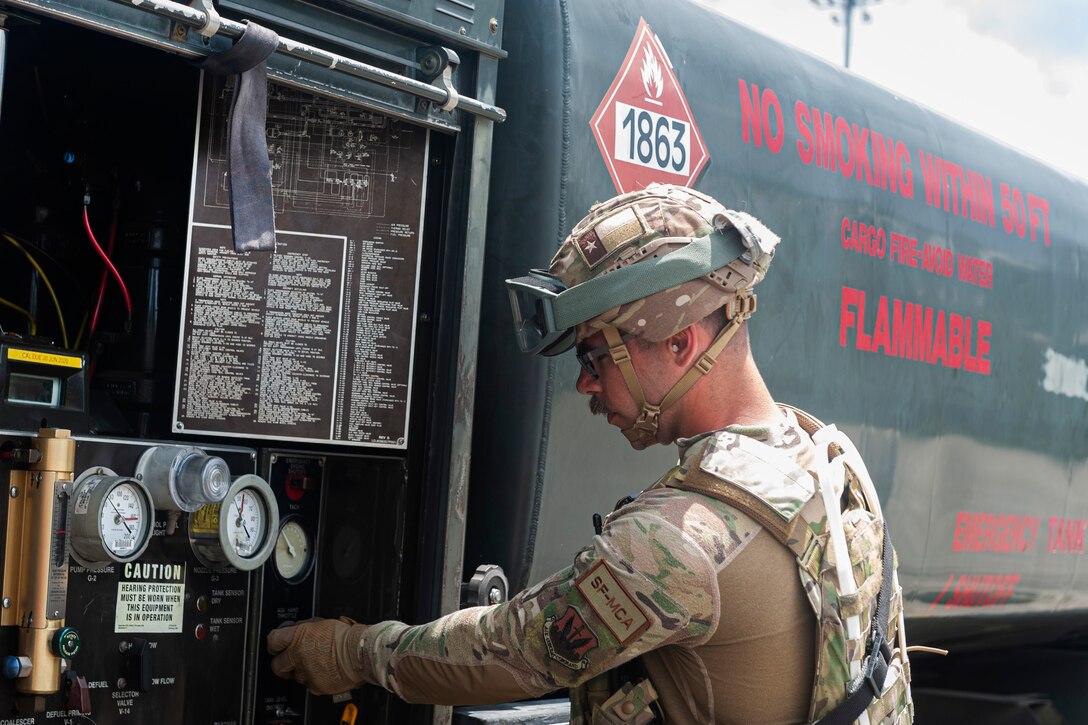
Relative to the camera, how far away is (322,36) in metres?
2.28

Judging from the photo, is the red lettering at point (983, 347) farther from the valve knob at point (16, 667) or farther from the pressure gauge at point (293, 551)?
the valve knob at point (16, 667)

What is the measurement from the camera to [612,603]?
1.93m

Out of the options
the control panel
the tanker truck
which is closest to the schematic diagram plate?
the tanker truck

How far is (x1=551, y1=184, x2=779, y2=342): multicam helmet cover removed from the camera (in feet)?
6.77

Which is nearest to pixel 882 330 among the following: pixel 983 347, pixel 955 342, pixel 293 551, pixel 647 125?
pixel 955 342

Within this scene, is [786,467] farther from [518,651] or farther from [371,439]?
[371,439]

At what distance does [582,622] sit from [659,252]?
562mm

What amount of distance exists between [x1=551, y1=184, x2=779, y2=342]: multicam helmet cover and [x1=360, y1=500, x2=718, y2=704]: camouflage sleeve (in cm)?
31

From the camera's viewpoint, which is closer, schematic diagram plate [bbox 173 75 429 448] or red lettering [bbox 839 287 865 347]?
schematic diagram plate [bbox 173 75 429 448]

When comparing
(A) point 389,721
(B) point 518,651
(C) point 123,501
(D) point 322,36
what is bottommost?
(A) point 389,721

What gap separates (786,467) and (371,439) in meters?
0.82

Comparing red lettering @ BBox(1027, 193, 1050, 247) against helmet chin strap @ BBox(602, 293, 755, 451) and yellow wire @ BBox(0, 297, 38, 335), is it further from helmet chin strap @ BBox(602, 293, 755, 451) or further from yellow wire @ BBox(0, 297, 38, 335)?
yellow wire @ BBox(0, 297, 38, 335)

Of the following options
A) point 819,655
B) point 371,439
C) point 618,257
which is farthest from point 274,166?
point 819,655

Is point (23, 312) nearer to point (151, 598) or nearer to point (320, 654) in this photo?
point (151, 598)
